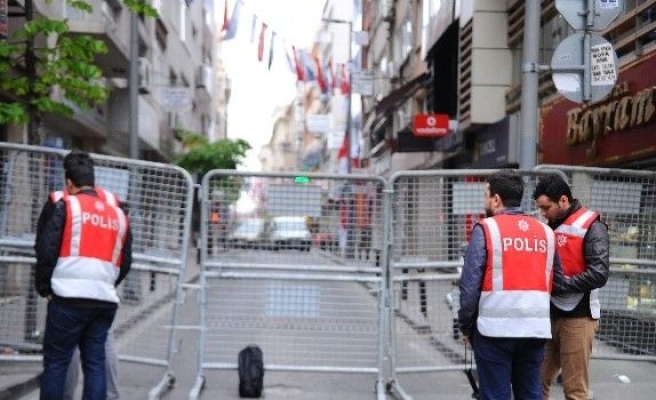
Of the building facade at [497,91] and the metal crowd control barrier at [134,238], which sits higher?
the building facade at [497,91]

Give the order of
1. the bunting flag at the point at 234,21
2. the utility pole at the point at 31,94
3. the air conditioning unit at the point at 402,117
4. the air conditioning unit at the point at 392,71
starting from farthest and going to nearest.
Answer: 1. the air conditioning unit at the point at 392,71
2. the air conditioning unit at the point at 402,117
3. the bunting flag at the point at 234,21
4. the utility pole at the point at 31,94

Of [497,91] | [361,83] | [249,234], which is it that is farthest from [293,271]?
[361,83]

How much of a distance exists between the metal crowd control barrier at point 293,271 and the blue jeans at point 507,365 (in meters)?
2.74

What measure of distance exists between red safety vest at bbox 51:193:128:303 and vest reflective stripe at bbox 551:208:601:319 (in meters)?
2.94

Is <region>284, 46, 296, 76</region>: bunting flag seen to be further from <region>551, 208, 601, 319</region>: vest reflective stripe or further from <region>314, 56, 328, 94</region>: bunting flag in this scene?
<region>551, 208, 601, 319</region>: vest reflective stripe

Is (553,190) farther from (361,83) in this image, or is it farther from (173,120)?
(173,120)

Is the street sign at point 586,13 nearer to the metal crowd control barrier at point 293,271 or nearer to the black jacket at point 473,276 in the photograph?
the metal crowd control barrier at point 293,271

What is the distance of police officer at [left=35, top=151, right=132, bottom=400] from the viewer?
563 cm

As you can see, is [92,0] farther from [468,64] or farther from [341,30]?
[341,30]

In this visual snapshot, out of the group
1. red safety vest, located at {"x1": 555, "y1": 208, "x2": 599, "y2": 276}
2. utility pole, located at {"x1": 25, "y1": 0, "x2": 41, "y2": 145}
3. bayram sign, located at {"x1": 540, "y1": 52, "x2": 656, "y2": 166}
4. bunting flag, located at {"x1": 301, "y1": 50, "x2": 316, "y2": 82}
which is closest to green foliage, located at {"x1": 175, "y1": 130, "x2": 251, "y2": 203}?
bunting flag, located at {"x1": 301, "y1": 50, "x2": 316, "y2": 82}

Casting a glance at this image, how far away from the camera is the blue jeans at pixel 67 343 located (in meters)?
5.65

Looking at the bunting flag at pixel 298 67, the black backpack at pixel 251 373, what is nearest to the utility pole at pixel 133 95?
the bunting flag at pixel 298 67

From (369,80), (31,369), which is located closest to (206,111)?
(369,80)

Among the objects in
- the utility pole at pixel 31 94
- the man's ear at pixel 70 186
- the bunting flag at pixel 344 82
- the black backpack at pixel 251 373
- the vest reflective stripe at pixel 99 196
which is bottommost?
the black backpack at pixel 251 373
